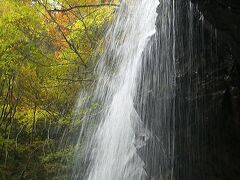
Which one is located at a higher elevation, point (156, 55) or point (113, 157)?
point (156, 55)

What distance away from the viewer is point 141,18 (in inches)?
325

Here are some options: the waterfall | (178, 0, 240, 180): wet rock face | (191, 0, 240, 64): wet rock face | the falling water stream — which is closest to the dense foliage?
the falling water stream

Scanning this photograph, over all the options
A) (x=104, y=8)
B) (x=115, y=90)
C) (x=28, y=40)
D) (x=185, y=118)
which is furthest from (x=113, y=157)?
(x=28, y=40)

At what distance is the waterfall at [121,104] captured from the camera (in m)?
7.63

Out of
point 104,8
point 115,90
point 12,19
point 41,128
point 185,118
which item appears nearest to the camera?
point 185,118

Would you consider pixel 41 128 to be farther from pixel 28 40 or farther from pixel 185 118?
pixel 185 118

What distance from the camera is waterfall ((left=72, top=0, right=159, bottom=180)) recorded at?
763cm

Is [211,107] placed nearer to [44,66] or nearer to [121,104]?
[121,104]

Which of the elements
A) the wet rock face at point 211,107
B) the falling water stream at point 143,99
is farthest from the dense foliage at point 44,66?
the wet rock face at point 211,107

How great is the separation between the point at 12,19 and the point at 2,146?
5400mm

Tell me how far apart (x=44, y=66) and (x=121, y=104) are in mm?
4075

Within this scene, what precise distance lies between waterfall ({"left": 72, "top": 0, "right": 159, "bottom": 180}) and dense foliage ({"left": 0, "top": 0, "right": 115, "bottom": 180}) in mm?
824

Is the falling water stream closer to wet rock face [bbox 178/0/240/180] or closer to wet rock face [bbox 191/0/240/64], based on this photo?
wet rock face [bbox 178/0/240/180]

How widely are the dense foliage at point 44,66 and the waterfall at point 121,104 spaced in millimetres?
824
